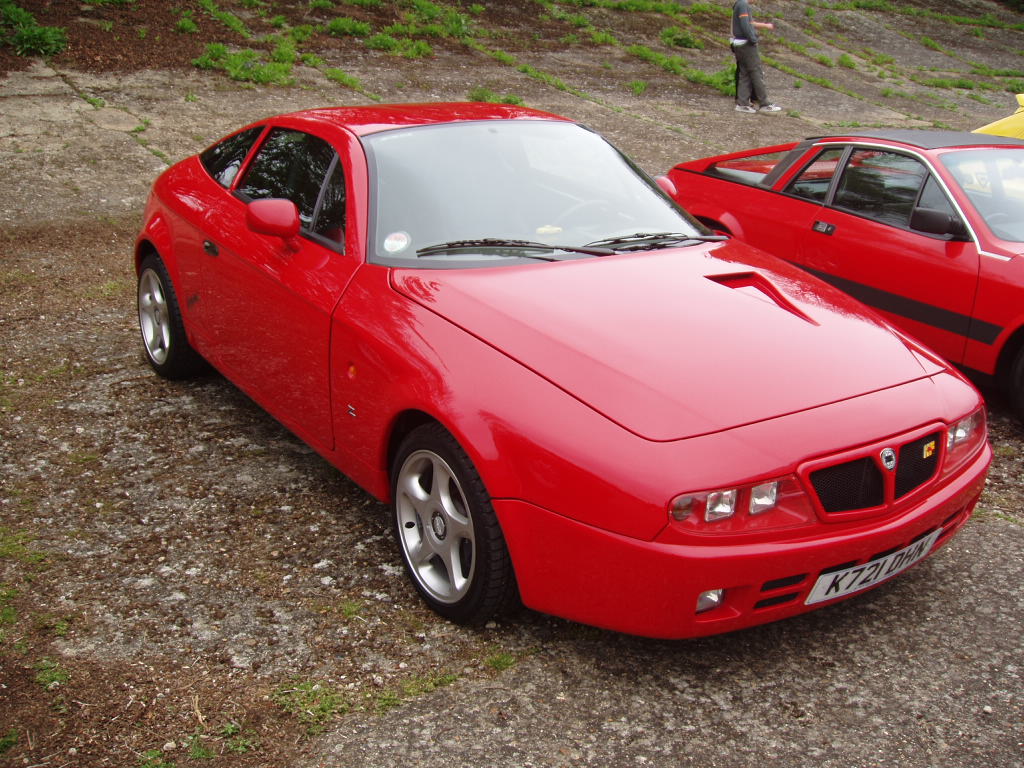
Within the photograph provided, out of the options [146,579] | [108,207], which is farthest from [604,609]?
[108,207]

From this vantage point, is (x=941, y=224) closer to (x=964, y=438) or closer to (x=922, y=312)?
(x=922, y=312)

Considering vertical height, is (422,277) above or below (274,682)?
above

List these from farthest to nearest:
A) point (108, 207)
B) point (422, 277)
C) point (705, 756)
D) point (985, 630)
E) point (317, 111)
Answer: point (108, 207) < point (317, 111) < point (422, 277) < point (985, 630) < point (705, 756)

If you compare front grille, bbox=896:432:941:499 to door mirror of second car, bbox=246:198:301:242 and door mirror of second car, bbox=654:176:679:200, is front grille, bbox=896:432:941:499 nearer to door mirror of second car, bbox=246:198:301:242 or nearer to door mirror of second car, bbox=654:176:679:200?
door mirror of second car, bbox=654:176:679:200

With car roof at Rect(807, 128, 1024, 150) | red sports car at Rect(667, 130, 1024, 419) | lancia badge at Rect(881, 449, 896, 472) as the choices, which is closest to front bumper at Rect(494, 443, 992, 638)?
lancia badge at Rect(881, 449, 896, 472)

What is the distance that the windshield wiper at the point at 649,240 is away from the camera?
12.8 feet

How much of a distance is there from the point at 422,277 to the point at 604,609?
1.35 meters

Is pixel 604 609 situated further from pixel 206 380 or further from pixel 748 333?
pixel 206 380

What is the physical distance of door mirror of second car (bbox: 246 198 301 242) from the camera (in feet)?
12.6

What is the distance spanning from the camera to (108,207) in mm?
8211

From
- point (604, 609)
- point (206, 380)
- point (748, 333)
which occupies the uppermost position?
point (748, 333)

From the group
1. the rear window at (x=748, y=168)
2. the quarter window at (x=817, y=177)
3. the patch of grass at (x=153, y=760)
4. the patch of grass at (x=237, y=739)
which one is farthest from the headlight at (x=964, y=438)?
the rear window at (x=748, y=168)

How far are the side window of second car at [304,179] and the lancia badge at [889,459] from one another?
208 centimetres

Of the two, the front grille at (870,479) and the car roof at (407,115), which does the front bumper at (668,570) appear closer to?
the front grille at (870,479)
